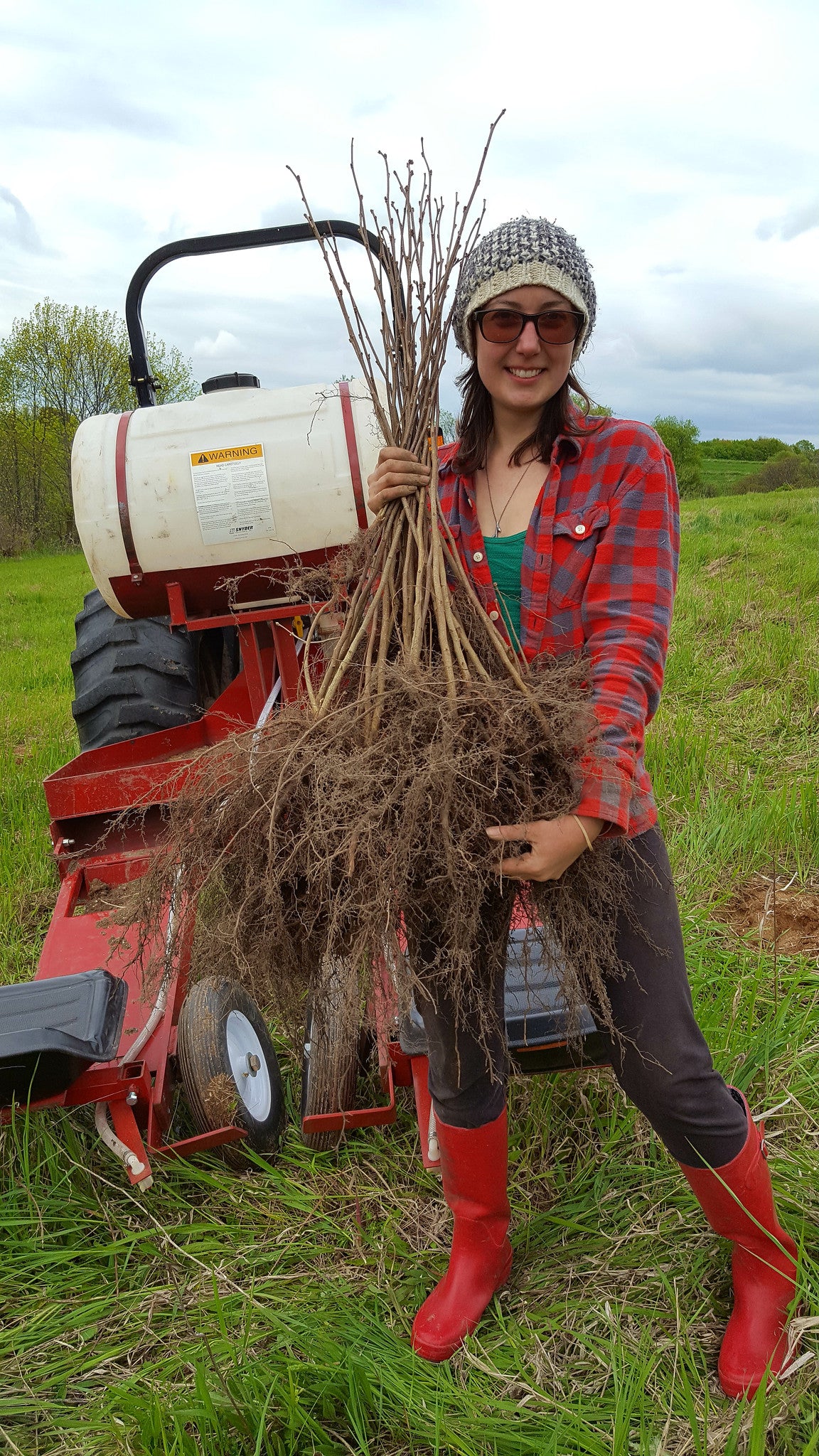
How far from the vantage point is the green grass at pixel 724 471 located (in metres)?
38.1

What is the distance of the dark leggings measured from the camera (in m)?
1.62

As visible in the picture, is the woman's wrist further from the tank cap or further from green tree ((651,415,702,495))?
green tree ((651,415,702,495))

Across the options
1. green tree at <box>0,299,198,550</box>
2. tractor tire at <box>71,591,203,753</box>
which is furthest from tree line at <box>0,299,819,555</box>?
tractor tire at <box>71,591,203,753</box>

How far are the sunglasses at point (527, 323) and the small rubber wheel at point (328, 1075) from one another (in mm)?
1548

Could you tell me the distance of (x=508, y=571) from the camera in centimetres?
173

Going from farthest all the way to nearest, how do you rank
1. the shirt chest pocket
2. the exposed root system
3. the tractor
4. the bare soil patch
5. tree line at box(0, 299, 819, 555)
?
tree line at box(0, 299, 819, 555)
the bare soil patch
the tractor
the shirt chest pocket
the exposed root system

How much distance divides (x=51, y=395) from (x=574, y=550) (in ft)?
111

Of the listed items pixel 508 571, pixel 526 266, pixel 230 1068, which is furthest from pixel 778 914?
pixel 526 266

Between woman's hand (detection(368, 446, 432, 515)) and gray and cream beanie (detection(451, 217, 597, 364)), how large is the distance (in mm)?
278

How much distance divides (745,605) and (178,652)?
16.4 ft

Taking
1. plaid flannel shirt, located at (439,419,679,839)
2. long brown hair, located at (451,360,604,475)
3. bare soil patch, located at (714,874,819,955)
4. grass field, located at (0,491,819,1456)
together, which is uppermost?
long brown hair, located at (451,360,604,475)

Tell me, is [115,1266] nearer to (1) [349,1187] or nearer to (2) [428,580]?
(1) [349,1187]

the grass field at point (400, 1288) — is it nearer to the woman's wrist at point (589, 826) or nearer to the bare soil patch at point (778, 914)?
the bare soil patch at point (778, 914)

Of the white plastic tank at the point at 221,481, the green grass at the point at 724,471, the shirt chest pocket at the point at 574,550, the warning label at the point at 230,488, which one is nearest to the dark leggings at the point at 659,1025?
the shirt chest pocket at the point at 574,550
